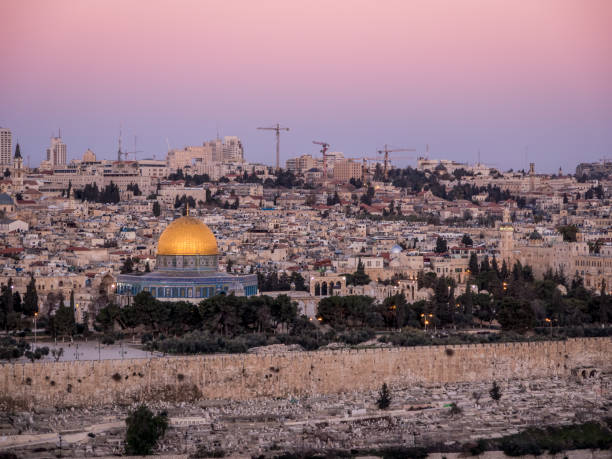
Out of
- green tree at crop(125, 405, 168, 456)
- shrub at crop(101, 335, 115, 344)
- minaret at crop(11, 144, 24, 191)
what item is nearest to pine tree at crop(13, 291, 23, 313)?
shrub at crop(101, 335, 115, 344)

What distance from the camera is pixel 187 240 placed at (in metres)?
49.7

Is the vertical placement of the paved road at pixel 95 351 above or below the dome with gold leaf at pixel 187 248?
below

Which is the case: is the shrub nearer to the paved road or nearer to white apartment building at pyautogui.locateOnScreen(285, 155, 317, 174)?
the paved road

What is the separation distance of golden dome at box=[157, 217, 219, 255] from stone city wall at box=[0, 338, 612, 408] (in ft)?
39.8

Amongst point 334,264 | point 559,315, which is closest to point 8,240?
point 334,264

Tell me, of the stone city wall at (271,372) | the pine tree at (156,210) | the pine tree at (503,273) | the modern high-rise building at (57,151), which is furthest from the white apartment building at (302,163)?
the stone city wall at (271,372)

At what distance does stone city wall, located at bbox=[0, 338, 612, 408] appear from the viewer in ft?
118

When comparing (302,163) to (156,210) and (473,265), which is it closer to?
(156,210)

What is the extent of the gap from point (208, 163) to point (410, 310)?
8955cm

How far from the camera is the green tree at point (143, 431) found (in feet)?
104

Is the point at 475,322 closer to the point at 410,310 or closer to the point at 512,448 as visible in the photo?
the point at 410,310

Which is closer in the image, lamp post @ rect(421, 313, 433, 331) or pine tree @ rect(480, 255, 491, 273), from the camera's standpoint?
lamp post @ rect(421, 313, 433, 331)

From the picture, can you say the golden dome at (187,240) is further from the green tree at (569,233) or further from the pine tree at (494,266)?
the green tree at (569,233)

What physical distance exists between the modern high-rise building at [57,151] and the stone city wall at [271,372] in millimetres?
112940
